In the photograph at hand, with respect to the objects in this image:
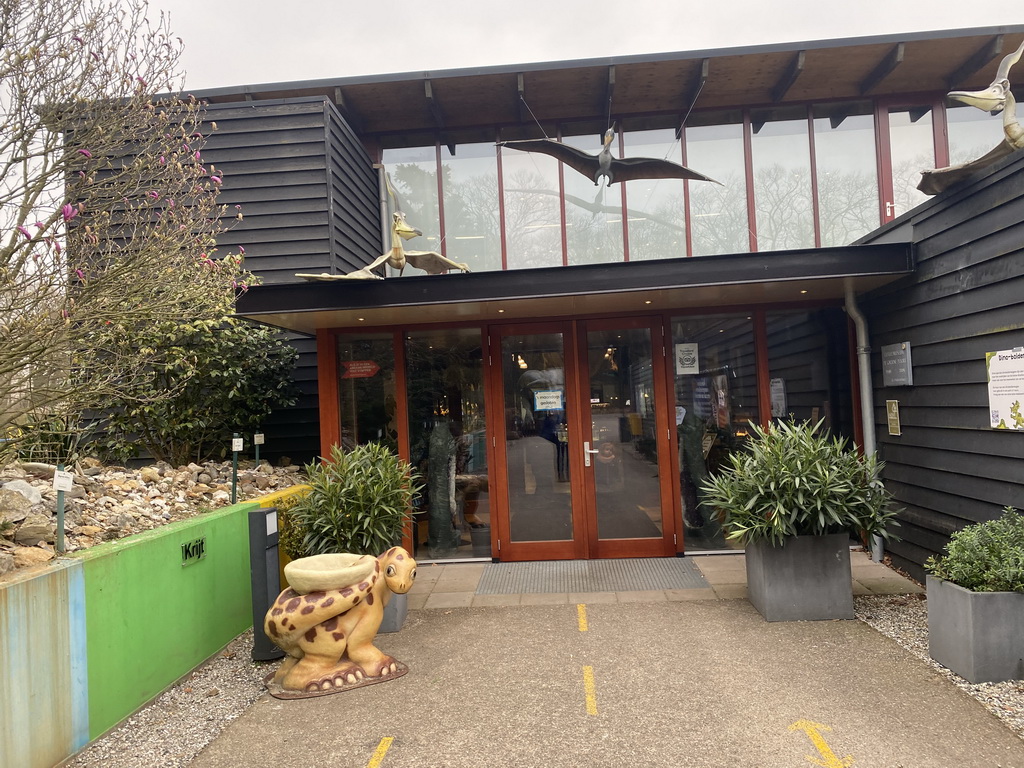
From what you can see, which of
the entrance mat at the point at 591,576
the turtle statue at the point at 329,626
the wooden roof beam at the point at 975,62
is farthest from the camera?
the wooden roof beam at the point at 975,62

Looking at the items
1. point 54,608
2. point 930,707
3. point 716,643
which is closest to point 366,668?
point 54,608

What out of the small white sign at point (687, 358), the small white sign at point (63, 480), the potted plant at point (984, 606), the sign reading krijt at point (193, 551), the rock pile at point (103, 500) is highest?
the small white sign at point (687, 358)

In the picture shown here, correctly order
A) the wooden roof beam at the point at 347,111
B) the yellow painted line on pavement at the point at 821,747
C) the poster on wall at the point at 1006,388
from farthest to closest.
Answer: the wooden roof beam at the point at 347,111, the poster on wall at the point at 1006,388, the yellow painted line on pavement at the point at 821,747

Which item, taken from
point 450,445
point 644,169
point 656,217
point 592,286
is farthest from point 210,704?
point 656,217

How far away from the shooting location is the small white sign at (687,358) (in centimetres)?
654

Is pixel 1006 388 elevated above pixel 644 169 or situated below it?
below

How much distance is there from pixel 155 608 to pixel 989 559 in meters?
5.15

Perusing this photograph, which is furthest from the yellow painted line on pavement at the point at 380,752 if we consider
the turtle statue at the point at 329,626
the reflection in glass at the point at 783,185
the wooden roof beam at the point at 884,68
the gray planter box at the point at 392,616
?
the wooden roof beam at the point at 884,68

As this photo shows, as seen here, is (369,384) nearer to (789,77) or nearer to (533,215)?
(533,215)

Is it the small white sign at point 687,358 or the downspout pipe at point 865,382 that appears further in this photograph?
the small white sign at point 687,358

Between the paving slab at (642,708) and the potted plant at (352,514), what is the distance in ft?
2.50

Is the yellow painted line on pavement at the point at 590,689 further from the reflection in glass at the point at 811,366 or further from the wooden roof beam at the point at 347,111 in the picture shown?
the wooden roof beam at the point at 347,111

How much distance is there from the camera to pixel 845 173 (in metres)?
8.09

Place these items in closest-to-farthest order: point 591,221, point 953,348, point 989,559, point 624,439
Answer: point 989,559, point 953,348, point 624,439, point 591,221
